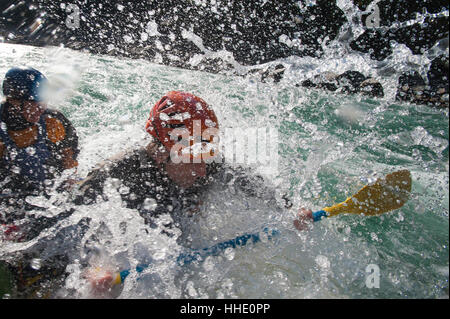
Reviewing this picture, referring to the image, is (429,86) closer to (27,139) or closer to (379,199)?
(379,199)

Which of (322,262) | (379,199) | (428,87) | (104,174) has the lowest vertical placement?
(322,262)

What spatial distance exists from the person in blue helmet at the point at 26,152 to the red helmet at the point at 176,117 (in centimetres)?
130

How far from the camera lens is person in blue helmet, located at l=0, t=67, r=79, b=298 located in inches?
93.5

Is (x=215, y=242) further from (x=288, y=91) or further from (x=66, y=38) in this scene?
(x=66, y=38)

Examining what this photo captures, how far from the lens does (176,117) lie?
6.42 feet

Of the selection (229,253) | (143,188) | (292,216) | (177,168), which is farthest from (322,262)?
(143,188)

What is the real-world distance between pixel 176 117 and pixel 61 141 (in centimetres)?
159

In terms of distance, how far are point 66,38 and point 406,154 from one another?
21.8ft

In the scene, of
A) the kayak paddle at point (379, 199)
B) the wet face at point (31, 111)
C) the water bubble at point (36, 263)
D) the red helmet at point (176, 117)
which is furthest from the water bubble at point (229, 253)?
the wet face at point (31, 111)

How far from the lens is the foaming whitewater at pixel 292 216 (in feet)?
5.95

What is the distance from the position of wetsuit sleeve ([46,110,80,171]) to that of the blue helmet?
9.5 inches

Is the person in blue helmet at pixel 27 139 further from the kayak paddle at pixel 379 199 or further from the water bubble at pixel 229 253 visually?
the kayak paddle at pixel 379 199

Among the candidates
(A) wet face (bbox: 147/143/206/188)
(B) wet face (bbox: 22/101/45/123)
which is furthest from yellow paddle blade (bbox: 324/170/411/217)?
(B) wet face (bbox: 22/101/45/123)

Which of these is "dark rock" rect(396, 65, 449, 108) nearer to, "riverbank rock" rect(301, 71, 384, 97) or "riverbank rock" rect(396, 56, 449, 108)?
"riverbank rock" rect(396, 56, 449, 108)
